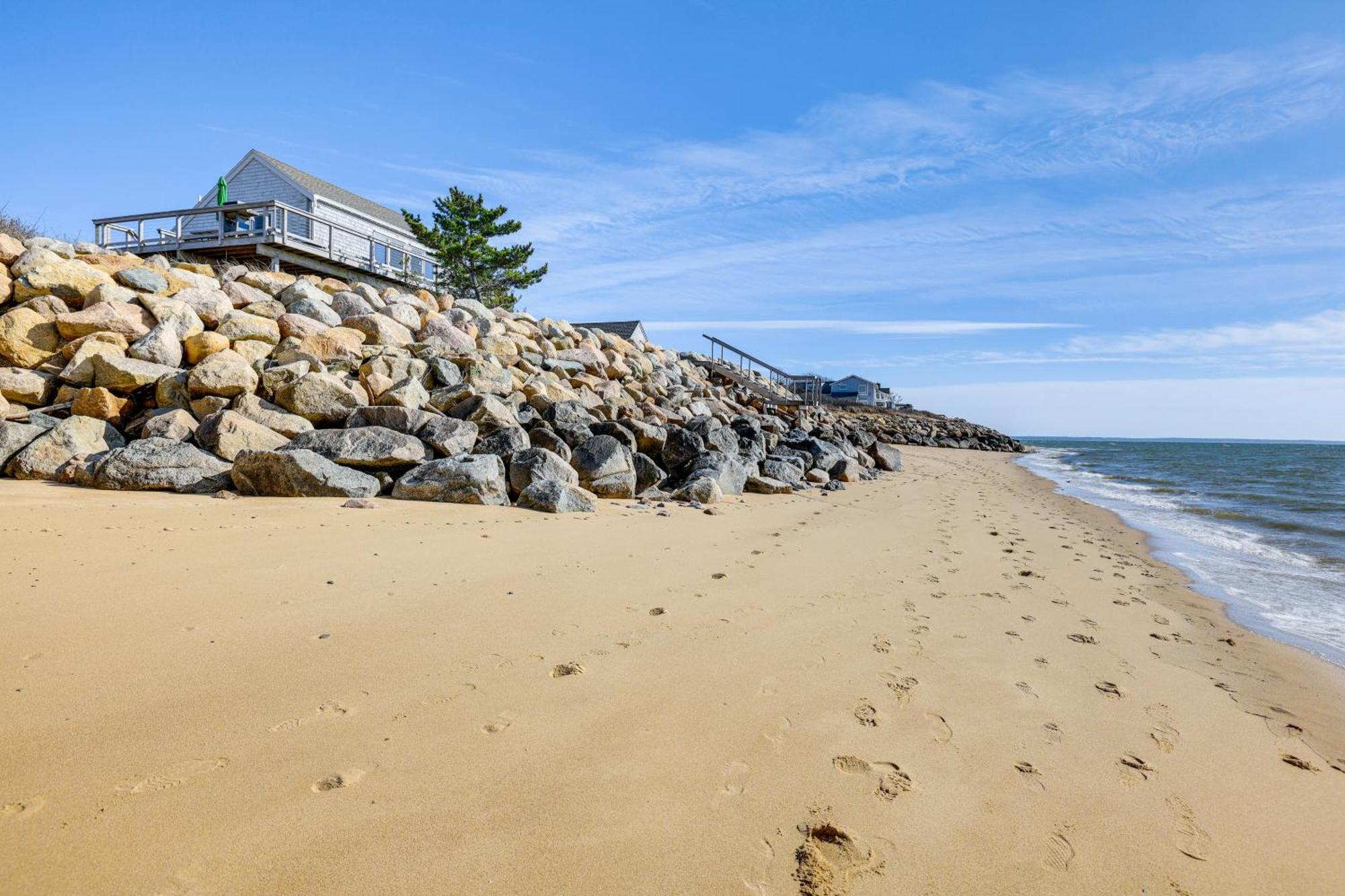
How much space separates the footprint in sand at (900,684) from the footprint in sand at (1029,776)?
57 cm

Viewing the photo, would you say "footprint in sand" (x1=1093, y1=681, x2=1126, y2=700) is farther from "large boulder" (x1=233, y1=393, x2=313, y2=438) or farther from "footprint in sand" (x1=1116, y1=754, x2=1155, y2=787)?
"large boulder" (x1=233, y1=393, x2=313, y2=438)

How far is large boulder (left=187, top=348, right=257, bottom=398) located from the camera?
8680 millimetres

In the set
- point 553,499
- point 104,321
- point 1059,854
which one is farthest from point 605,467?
point 104,321

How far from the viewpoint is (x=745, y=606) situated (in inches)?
176

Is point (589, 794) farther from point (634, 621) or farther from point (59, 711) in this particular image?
point (59, 711)

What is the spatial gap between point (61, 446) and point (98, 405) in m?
1.18

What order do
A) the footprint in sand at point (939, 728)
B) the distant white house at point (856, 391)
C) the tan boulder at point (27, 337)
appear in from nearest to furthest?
the footprint in sand at point (939, 728), the tan boulder at point (27, 337), the distant white house at point (856, 391)

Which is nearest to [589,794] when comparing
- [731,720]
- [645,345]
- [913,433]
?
[731,720]

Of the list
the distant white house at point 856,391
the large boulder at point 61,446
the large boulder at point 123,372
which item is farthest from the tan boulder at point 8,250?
the distant white house at point 856,391

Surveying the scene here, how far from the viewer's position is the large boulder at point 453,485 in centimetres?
755

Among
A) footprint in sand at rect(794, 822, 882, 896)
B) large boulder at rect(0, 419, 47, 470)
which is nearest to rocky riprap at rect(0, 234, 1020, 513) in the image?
large boulder at rect(0, 419, 47, 470)

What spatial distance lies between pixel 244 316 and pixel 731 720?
10517 millimetres

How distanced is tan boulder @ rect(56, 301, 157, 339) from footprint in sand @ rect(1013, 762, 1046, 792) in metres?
11.9

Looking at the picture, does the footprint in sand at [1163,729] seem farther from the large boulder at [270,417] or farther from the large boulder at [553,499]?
the large boulder at [270,417]
